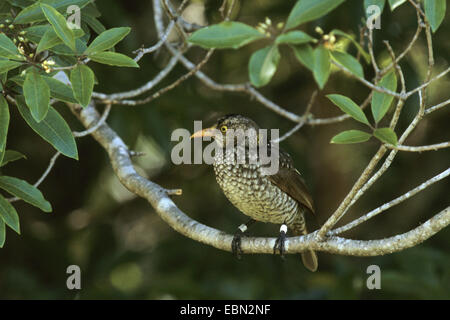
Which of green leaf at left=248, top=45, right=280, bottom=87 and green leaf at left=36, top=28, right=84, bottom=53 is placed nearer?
green leaf at left=248, top=45, right=280, bottom=87

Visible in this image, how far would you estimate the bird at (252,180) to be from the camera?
3779 millimetres

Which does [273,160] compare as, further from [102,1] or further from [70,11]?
[102,1]

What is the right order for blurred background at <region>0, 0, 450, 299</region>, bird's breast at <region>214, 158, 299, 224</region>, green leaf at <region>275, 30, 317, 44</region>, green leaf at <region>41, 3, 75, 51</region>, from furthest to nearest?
blurred background at <region>0, 0, 450, 299</region>, bird's breast at <region>214, 158, 299, 224</region>, green leaf at <region>41, 3, 75, 51</region>, green leaf at <region>275, 30, 317, 44</region>

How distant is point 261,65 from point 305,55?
0.14m

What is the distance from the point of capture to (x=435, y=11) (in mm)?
2225

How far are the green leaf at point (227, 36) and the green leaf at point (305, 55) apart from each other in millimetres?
141

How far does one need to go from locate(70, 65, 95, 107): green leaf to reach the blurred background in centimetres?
280

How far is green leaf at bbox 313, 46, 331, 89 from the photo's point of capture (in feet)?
6.32

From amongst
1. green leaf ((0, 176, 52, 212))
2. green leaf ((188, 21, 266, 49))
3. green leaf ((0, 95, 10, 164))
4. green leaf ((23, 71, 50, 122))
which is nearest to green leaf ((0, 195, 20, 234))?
green leaf ((0, 176, 52, 212))

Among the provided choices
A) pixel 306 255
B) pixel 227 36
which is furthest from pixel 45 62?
pixel 306 255

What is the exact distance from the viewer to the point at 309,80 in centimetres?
632

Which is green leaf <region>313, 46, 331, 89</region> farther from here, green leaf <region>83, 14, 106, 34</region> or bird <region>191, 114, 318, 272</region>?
bird <region>191, 114, 318, 272</region>

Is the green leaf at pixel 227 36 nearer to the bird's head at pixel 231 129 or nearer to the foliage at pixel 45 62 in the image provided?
the foliage at pixel 45 62
